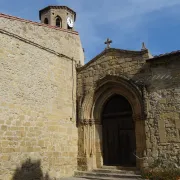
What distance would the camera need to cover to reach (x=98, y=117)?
862 cm

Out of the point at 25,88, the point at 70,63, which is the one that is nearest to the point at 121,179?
the point at 25,88

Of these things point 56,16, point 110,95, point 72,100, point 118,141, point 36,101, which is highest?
point 56,16

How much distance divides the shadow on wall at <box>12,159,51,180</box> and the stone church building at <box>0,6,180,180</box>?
13cm

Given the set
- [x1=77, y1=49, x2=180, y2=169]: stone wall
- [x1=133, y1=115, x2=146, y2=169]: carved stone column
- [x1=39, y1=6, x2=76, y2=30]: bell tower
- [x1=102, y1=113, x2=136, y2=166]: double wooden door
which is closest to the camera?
[x1=77, y1=49, x2=180, y2=169]: stone wall

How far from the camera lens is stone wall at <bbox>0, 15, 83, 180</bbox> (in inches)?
255

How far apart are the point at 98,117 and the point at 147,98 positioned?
2.17 m

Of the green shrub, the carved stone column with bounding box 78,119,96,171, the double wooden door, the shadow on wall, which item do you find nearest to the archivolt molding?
the carved stone column with bounding box 78,119,96,171

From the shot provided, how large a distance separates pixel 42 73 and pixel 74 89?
1.69m

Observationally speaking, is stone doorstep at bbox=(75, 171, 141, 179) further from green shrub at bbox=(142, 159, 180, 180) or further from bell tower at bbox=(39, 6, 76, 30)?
bell tower at bbox=(39, 6, 76, 30)

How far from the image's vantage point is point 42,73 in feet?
25.4

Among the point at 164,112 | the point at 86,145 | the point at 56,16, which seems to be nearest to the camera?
the point at 164,112

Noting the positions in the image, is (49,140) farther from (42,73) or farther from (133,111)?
(133,111)

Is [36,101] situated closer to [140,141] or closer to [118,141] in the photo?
[140,141]

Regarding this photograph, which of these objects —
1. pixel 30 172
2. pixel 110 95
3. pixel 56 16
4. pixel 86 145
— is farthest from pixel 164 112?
pixel 56 16
